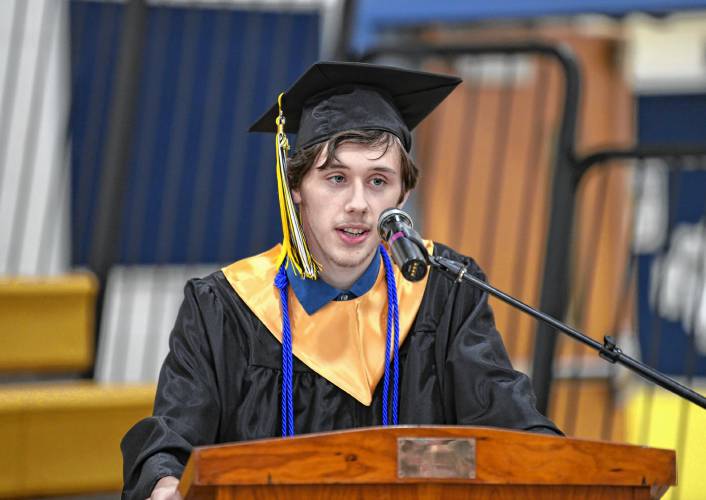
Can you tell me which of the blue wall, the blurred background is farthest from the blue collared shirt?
the blue wall

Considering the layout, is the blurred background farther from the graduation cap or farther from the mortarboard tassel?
the mortarboard tassel

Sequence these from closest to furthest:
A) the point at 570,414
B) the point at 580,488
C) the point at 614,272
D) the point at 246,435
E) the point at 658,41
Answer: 1. the point at 580,488
2. the point at 246,435
3. the point at 570,414
4. the point at 614,272
5. the point at 658,41

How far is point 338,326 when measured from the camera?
2.67 metres

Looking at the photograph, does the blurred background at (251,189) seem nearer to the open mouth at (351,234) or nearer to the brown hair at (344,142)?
the brown hair at (344,142)

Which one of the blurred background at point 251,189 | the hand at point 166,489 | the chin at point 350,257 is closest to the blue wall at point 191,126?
the blurred background at point 251,189

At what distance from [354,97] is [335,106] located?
0.15 feet

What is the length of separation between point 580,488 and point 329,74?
1043 millimetres

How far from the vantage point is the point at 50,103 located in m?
5.31

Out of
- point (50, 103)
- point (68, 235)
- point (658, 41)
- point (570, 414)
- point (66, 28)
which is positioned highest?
point (658, 41)

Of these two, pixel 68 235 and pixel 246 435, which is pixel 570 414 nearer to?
pixel 68 235

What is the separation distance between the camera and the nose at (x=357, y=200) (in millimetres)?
2549

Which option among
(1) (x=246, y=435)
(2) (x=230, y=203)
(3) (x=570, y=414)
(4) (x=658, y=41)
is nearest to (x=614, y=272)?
(3) (x=570, y=414)

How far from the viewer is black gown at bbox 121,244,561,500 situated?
2564 mm

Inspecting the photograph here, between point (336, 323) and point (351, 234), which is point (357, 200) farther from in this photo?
point (336, 323)
